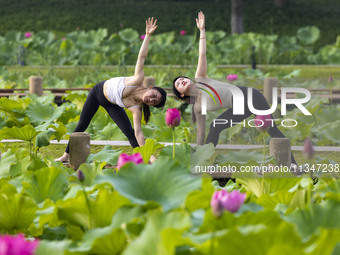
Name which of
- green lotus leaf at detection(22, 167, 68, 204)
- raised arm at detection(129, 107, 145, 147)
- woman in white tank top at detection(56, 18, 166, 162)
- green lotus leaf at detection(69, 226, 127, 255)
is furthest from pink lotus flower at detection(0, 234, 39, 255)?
raised arm at detection(129, 107, 145, 147)

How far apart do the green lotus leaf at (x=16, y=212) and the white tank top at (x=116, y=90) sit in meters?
2.19

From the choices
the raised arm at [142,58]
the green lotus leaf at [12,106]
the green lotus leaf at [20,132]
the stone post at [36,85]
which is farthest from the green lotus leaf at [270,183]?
the stone post at [36,85]

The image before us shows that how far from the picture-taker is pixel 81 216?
5.54ft

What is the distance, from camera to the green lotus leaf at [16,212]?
5.83 feet

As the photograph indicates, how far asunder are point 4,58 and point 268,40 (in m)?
5.26

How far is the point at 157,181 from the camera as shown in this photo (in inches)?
66.5

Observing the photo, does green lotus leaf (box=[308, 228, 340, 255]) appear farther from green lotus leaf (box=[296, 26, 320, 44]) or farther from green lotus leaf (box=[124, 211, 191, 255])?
green lotus leaf (box=[296, 26, 320, 44])

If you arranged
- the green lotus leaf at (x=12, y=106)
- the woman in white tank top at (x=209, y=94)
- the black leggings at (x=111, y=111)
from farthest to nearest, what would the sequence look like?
1. the green lotus leaf at (x=12, y=106)
2. the black leggings at (x=111, y=111)
3. the woman in white tank top at (x=209, y=94)

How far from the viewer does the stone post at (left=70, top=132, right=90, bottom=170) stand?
A: 3316 millimetres

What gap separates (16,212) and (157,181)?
1.45 feet

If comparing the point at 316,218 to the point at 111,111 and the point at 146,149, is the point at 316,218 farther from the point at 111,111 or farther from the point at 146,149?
the point at 111,111

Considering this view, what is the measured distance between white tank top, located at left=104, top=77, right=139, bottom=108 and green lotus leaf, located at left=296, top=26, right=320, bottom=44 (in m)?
10.6

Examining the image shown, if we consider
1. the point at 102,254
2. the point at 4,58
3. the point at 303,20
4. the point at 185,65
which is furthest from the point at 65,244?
the point at 303,20

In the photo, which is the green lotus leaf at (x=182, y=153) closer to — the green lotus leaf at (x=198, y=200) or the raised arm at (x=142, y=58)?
the green lotus leaf at (x=198, y=200)
